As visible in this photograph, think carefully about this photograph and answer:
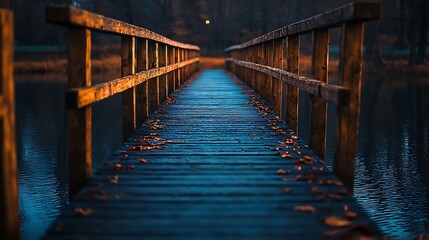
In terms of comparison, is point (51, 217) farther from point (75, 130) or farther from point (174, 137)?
point (75, 130)

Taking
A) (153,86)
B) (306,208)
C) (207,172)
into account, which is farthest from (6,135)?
(153,86)

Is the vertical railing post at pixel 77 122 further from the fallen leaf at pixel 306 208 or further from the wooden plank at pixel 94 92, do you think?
the fallen leaf at pixel 306 208

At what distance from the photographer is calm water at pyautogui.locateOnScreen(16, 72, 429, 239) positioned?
1032 cm

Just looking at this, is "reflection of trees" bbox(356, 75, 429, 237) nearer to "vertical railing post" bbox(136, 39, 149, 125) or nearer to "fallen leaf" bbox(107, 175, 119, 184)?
"vertical railing post" bbox(136, 39, 149, 125)

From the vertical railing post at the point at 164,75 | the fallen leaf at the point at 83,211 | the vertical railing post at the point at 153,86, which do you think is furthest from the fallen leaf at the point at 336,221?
the vertical railing post at the point at 164,75

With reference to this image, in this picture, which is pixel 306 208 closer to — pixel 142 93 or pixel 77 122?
pixel 77 122

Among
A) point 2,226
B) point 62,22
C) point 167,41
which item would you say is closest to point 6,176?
point 2,226

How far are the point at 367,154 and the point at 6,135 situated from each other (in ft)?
42.5

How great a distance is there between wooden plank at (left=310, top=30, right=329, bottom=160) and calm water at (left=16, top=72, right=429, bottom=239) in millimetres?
3064

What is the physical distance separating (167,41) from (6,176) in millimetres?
9003

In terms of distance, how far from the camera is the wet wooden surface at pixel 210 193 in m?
3.85

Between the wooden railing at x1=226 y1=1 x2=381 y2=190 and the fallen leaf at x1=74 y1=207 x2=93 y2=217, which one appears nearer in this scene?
the fallen leaf at x1=74 y1=207 x2=93 y2=217

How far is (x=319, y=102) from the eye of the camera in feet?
22.1

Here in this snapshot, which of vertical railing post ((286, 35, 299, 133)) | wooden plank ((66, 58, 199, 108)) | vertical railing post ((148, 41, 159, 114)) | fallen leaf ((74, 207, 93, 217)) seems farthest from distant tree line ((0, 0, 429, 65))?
fallen leaf ((74, 207, 93, 217))
